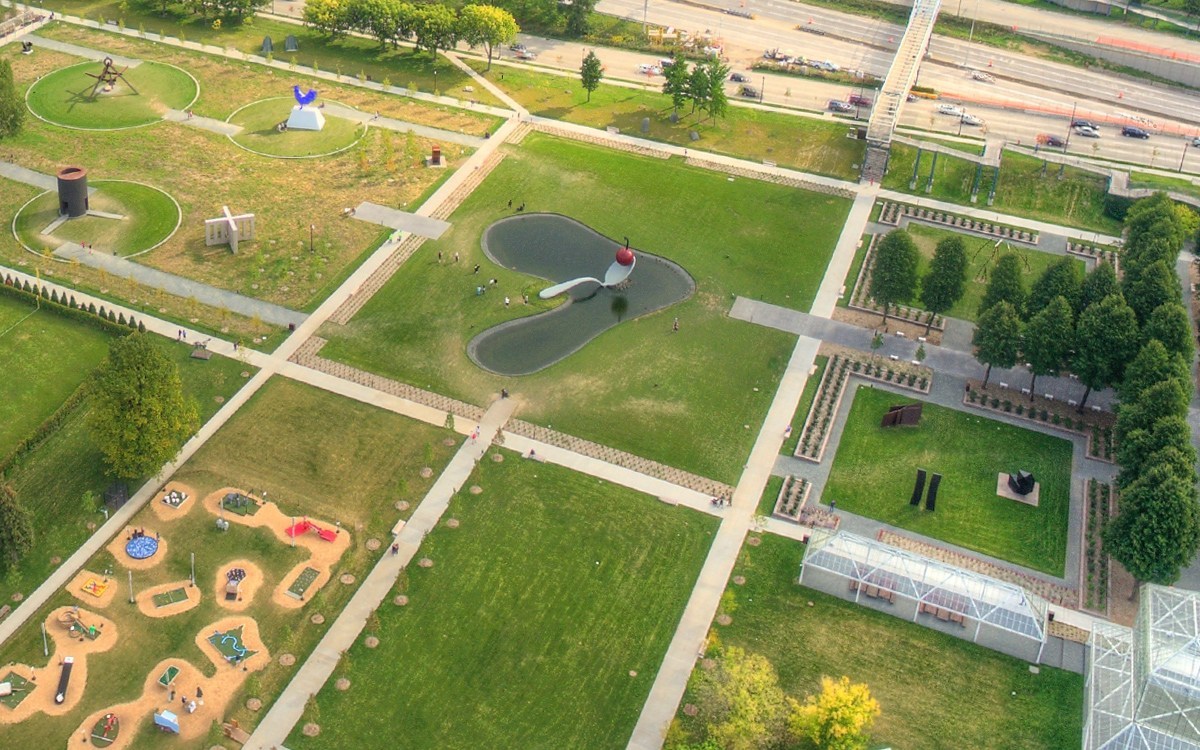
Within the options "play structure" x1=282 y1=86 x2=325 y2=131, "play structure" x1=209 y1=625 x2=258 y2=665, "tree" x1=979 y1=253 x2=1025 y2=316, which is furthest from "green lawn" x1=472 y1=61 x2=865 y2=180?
"play structure" x1=209 y1=625 x2=258 y2=665

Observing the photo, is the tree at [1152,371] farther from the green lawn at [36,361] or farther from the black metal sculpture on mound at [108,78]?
the black metal sculpture on mound at [108,78]

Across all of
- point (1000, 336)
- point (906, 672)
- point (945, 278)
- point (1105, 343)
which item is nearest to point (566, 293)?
point (945, 278)

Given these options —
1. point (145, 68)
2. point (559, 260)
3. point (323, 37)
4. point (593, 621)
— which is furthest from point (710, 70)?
point (593, 621)

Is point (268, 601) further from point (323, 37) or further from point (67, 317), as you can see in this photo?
point (323, 37)

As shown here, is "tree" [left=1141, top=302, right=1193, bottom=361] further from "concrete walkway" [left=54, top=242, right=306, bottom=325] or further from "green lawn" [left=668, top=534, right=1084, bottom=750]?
"concrete walkway" [left=54, top=242, right=306, bottom=325]

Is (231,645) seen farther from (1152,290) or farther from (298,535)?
(1152,290)

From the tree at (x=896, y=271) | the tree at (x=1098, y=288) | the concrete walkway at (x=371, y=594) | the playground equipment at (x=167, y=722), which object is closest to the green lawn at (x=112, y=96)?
the concrete walkway at (x=371, y=594)
